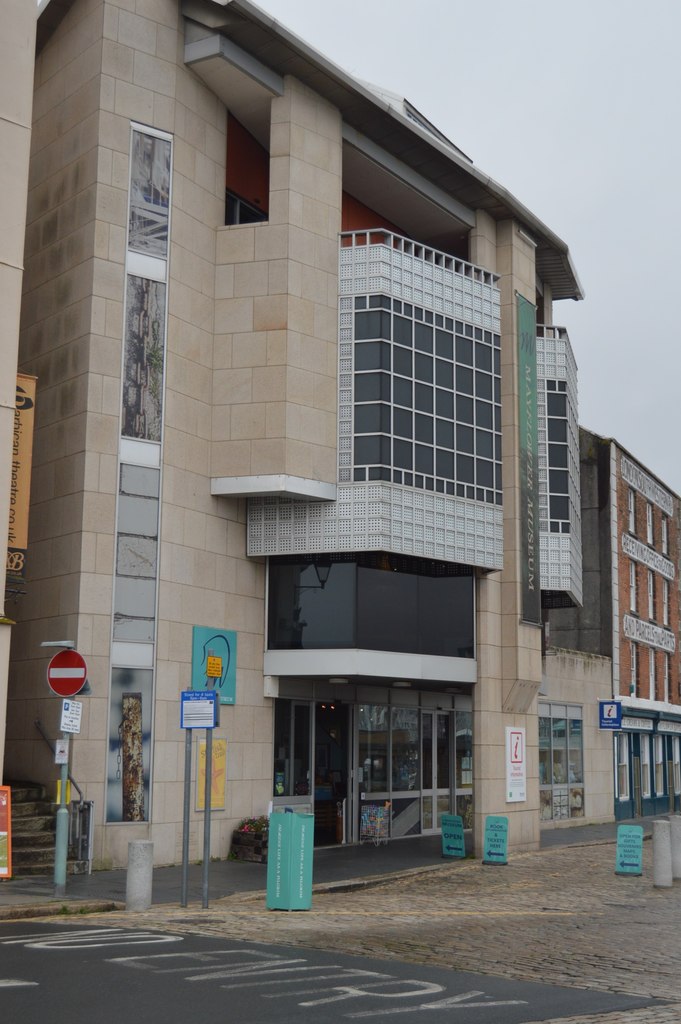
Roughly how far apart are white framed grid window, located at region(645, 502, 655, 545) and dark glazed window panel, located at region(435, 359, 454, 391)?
73.3ft

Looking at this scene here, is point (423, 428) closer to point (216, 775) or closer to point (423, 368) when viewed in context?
point (423, 368)

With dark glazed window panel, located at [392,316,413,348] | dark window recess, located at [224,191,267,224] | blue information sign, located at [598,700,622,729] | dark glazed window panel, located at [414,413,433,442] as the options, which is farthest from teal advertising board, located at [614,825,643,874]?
blue information sign, located at [598,700,622,729]

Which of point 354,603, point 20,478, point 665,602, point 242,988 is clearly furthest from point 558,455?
point 242,988

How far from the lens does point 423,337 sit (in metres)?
24.7

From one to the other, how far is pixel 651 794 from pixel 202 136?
30.4 m

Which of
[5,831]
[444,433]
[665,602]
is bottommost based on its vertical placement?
[5,831]

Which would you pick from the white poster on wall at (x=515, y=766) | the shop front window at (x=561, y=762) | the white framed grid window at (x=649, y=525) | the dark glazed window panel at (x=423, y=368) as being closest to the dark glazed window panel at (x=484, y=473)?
the dark glazed window panel at (x=423, y=368)

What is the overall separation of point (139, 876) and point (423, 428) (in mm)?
11728

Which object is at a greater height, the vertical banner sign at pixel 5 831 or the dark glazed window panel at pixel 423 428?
the dark glazed window panel at pixel 423 428

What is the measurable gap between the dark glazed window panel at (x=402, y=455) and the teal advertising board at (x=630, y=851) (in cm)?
771

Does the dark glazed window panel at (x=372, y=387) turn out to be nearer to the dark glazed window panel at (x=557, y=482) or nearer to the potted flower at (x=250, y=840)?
the dark glazed window panel at (x=557, y=482)

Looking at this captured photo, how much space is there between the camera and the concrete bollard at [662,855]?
65.7ft

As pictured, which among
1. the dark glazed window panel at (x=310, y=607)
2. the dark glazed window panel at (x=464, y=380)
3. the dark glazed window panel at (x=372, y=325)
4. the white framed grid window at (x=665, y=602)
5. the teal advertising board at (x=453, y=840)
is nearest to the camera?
the dark glazed window panel at (x=310, y=607)

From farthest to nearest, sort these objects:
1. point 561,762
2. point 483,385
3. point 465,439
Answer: point 561,762 < point 483,385 < point 465,439
